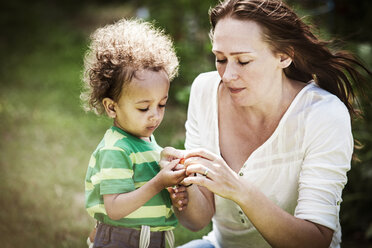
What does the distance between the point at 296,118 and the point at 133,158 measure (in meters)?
0.89

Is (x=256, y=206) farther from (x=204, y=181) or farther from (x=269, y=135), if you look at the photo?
(x=269, y=135)

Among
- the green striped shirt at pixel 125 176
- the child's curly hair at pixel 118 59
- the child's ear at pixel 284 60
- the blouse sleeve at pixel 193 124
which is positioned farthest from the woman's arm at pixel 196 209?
the child's ear at pixel 284 60

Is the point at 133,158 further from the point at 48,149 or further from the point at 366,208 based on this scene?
the point at 48,149

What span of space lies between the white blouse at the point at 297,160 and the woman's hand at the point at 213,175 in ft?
1.37

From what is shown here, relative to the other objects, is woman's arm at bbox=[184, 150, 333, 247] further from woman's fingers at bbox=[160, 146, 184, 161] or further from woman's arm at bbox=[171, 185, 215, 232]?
woman's arm at bbox=[171, 185, 215, 232]

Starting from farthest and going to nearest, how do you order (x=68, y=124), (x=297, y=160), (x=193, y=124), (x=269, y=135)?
(x=68, y=124)
(x=193, y=124)
(x=269, y=135)
(x=297, y=160)

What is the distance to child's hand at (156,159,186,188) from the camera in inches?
80.8

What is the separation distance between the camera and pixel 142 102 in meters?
2.15

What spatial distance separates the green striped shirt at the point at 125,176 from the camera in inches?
81.8

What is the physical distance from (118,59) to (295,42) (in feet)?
3.13

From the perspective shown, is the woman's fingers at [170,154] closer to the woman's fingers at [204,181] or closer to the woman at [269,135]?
the woman at [269,135]

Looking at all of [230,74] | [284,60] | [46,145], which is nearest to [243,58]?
[230,74]

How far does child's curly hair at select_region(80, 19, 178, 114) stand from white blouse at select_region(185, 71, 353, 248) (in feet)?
1.75

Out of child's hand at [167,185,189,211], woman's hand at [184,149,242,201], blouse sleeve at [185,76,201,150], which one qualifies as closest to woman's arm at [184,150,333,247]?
woman's hand at [184,149,242,201]
